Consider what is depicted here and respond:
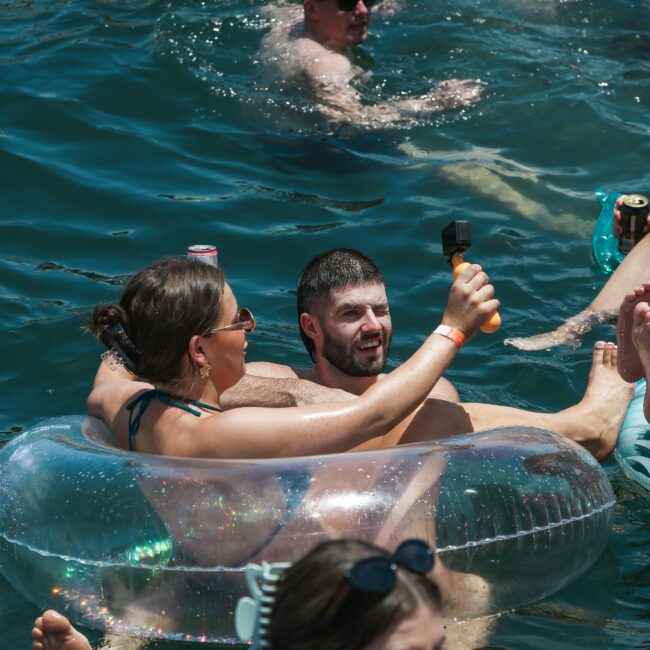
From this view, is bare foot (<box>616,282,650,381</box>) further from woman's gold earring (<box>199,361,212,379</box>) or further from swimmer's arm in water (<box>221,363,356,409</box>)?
woman's gold earring (<box>199,361,212,379</box>)

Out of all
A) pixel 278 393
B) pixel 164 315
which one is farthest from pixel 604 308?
pixel 164 315

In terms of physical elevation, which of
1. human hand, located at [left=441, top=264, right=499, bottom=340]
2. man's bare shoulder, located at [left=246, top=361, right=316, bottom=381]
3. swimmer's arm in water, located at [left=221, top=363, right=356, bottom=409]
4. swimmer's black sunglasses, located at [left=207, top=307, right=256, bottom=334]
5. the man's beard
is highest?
human hand, located at [left=441, top=264, right=499, bottom=340]

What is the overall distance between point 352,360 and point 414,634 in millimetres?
2638

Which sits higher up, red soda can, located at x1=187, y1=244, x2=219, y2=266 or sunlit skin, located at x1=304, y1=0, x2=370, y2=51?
sunlit skin, located at x1=304, y1=0, x2=370, y2=51

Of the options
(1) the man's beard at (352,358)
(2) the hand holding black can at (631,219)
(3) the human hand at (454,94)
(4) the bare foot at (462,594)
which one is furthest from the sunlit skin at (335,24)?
(4) the bare foot at (462,594)

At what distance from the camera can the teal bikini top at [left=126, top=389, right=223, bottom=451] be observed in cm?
386

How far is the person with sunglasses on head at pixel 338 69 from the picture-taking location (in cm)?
827

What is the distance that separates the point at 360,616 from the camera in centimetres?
193

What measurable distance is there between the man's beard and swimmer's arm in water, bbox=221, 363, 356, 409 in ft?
A: 0.44

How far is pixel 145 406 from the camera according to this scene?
3.94 meters

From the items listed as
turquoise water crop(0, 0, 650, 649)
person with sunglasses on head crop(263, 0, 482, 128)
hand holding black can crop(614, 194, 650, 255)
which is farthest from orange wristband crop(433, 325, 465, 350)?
person with sunglasses on head crop(263, 0, 482, 128)

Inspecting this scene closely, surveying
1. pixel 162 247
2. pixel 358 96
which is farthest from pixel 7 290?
pixel 358 96

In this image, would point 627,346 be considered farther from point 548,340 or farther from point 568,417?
point 548,340

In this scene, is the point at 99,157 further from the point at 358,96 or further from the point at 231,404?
the point at 231,404
